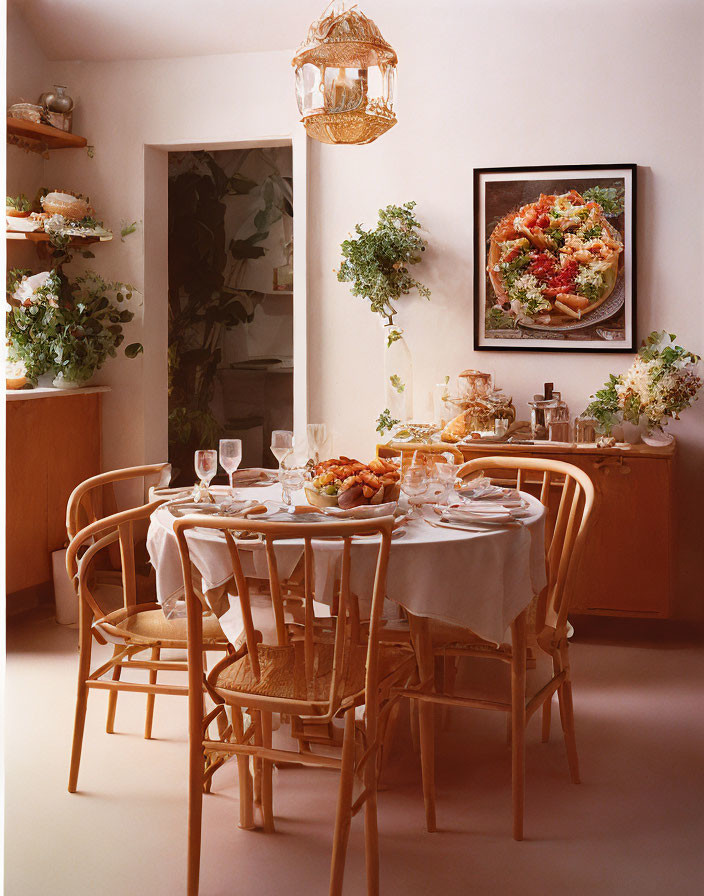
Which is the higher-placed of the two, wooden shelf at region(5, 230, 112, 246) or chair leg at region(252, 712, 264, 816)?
wooden shelf at region(5, 230, 112, 246)

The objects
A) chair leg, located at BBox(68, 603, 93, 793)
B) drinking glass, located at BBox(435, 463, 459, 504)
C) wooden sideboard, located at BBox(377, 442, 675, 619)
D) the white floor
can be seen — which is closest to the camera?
the white floor

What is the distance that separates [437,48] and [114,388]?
241cm

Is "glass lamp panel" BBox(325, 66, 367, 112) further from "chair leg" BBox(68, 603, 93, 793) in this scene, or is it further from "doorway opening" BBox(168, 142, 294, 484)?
"doorway opening" BBox(168, 142, 294, 484)

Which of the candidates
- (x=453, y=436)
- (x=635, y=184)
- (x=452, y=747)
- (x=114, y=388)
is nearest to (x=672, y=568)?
(x=453, y=436)

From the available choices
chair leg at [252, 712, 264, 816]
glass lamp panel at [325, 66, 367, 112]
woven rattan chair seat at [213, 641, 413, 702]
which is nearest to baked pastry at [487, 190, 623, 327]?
glass lamp panel at [325, 66, 367, 112]

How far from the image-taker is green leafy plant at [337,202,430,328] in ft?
14.4

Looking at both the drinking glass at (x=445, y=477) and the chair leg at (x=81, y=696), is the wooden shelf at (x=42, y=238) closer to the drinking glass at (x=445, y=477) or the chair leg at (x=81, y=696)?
the chair leg at (x=81, y=696)

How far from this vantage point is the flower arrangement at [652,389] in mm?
3947

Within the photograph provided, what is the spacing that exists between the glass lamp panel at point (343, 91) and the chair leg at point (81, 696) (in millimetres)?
1707

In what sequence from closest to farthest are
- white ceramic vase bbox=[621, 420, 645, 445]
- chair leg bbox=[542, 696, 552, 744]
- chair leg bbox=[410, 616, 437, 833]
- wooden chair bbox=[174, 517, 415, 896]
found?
wooden chair bbox=[174, 517, 415, 896] → chair leg bbox=[410, 616, 437, 833] → chair leg bbox=[542, 696, 552, 744] → white ceramic vase bbox=[621, 420, 645, 445]

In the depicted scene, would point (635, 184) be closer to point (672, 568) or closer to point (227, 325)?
point (672, 568)

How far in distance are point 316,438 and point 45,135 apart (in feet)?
8.82

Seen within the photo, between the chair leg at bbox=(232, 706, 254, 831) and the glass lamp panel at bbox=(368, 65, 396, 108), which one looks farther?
the glass lamp panel at bbox=(368, 65, 396, 108)

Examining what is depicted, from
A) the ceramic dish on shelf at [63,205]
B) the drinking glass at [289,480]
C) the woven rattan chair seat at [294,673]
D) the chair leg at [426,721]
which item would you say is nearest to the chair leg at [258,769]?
the woven rattan chair seat at [294,673]
